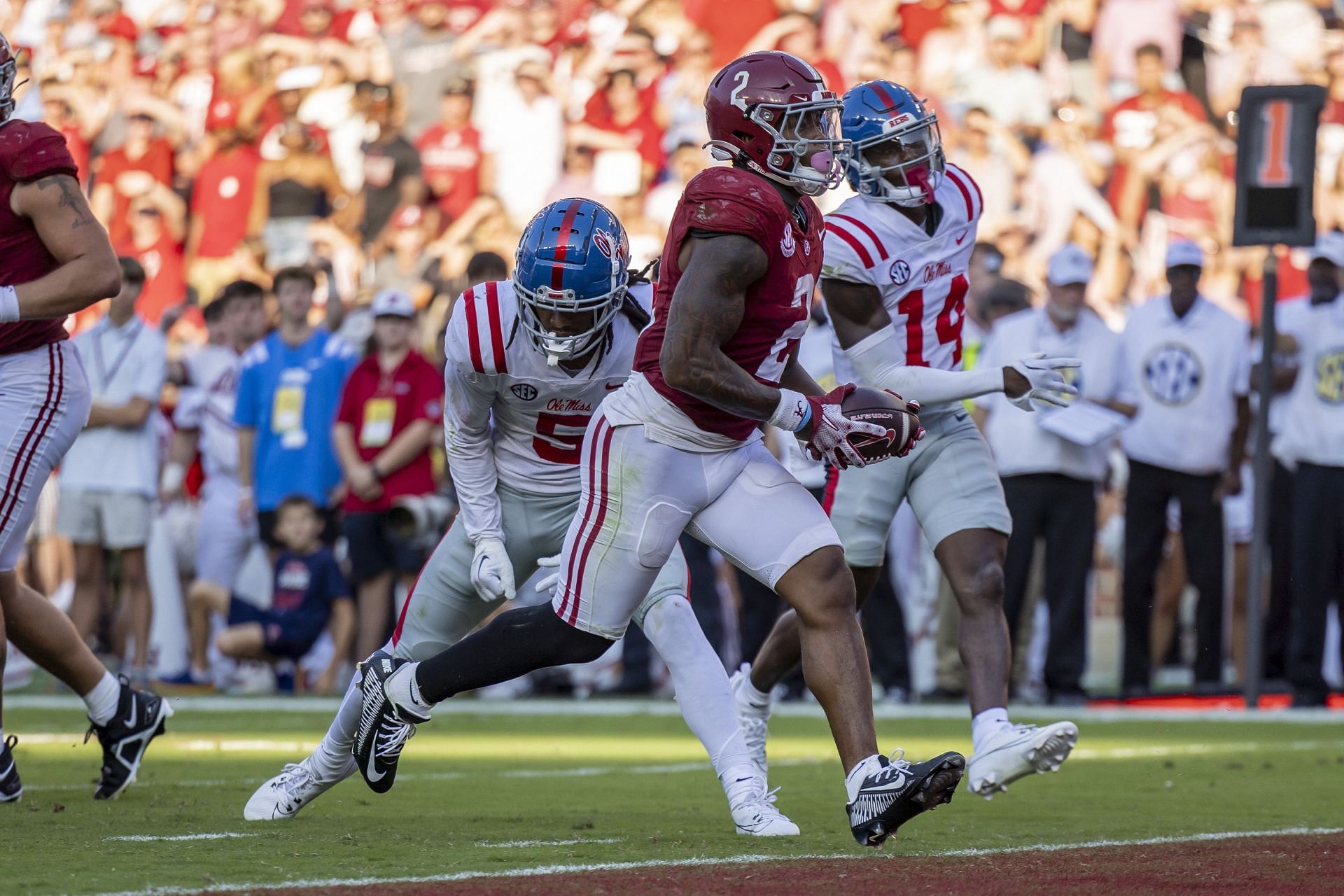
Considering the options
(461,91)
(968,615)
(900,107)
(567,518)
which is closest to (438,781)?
(567,518)

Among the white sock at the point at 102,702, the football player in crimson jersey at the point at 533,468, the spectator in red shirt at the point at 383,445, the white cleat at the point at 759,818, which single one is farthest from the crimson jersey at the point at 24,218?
the spectator in red shirt at the point at 383,445

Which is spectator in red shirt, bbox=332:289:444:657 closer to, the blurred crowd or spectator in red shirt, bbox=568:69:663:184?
the blurred crowd

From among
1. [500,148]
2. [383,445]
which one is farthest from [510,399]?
[500,148]

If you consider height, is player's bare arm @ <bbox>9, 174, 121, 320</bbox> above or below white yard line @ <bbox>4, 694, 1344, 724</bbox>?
above

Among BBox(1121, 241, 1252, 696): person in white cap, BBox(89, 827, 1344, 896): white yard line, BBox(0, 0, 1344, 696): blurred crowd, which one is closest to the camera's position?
BBox(89, 827, 1344, 896): white yard line

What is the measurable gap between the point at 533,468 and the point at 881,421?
1.21 m

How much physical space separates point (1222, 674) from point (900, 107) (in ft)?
20.8

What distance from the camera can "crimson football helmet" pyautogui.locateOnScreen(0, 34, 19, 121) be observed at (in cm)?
564

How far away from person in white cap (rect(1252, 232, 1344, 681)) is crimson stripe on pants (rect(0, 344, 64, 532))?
6801 millimetres

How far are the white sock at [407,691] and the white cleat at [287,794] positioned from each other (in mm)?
293

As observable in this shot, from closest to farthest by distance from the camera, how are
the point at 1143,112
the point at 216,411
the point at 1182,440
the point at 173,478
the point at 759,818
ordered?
the point at 759,818
the point at 1182,440
the point at 173,478
the point at 216,411
the point at 1143,112

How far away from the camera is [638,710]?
10391 mm

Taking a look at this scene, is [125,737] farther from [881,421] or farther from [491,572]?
[881,421]

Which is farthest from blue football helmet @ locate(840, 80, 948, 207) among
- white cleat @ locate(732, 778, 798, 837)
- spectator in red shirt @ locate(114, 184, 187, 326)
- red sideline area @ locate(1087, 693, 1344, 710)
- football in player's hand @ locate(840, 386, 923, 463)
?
spectator in red shirt @ locate(114, 184, 187, 326)
